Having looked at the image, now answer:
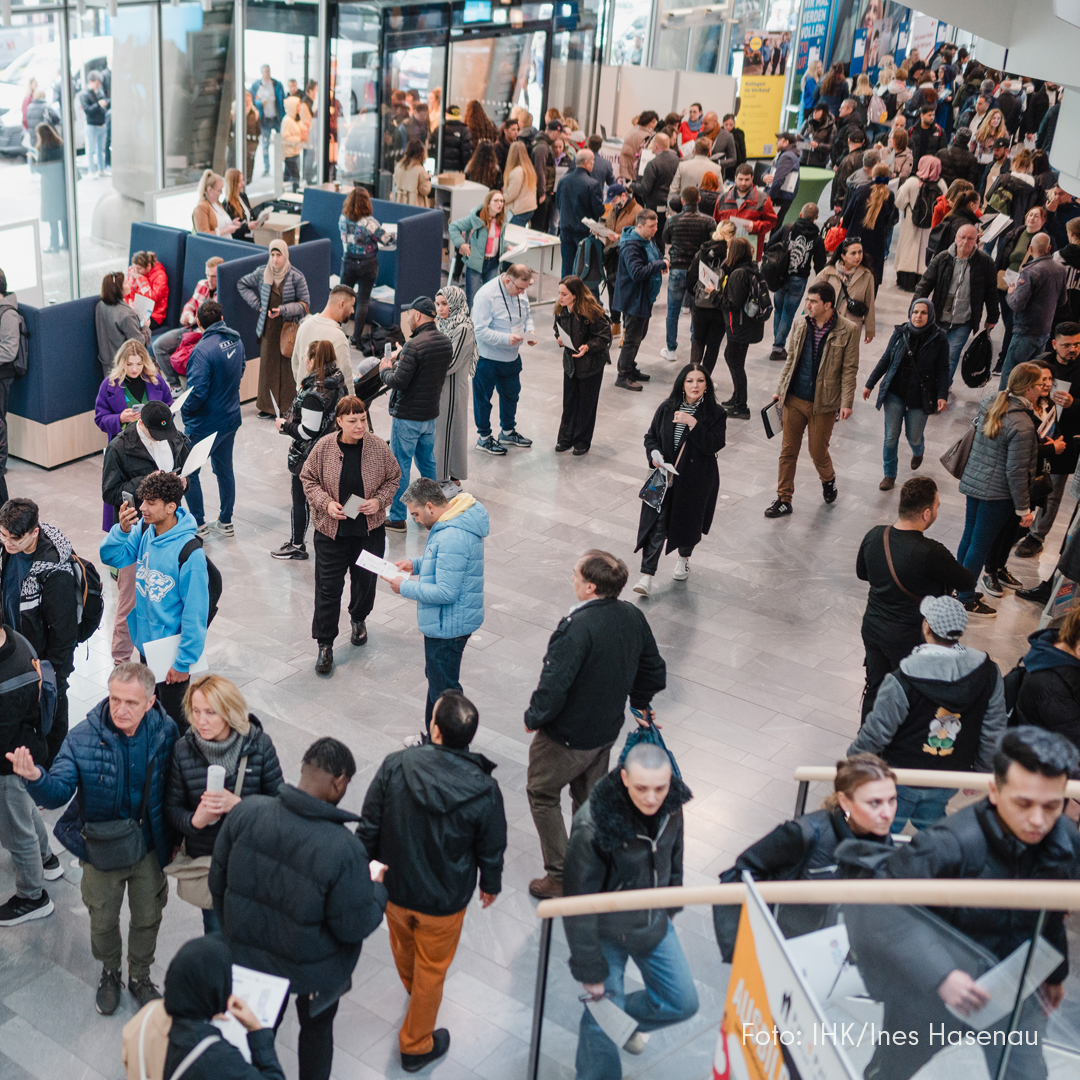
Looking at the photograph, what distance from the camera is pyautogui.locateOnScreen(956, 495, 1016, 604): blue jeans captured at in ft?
25.1

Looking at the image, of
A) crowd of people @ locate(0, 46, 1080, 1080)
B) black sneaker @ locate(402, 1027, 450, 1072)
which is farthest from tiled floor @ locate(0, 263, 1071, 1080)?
crowd of people @ locate(0, 46, 1080, 1080)

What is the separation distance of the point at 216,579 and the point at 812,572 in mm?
4378

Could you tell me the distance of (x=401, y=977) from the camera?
4.42m

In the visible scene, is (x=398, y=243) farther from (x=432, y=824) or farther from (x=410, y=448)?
(x=432, y=824)

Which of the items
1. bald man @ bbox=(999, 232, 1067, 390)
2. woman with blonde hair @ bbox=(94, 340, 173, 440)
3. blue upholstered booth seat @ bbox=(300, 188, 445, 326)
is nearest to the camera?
woman with blonde hair @ bbox=(94, 340, 173, 440)

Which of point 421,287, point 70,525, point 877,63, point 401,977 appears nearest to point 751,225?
point 421,287

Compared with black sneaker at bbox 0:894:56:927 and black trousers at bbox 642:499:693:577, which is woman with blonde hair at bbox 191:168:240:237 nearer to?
black trousers at bbox 642:499:693:577

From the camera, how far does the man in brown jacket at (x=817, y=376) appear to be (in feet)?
28.7

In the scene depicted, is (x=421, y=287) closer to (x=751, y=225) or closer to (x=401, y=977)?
(x=751, y=225)

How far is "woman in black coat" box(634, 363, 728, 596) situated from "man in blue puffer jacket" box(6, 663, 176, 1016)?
4.06 m

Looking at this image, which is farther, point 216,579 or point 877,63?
point 877,63

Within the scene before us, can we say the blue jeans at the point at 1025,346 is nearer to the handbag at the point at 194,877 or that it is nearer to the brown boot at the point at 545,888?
the brown boot at the point at 545,888

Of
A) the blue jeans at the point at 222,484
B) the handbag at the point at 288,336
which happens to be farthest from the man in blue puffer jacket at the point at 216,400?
the handbag at the point at 288,336

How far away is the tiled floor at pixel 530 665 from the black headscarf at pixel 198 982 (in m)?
1.00
